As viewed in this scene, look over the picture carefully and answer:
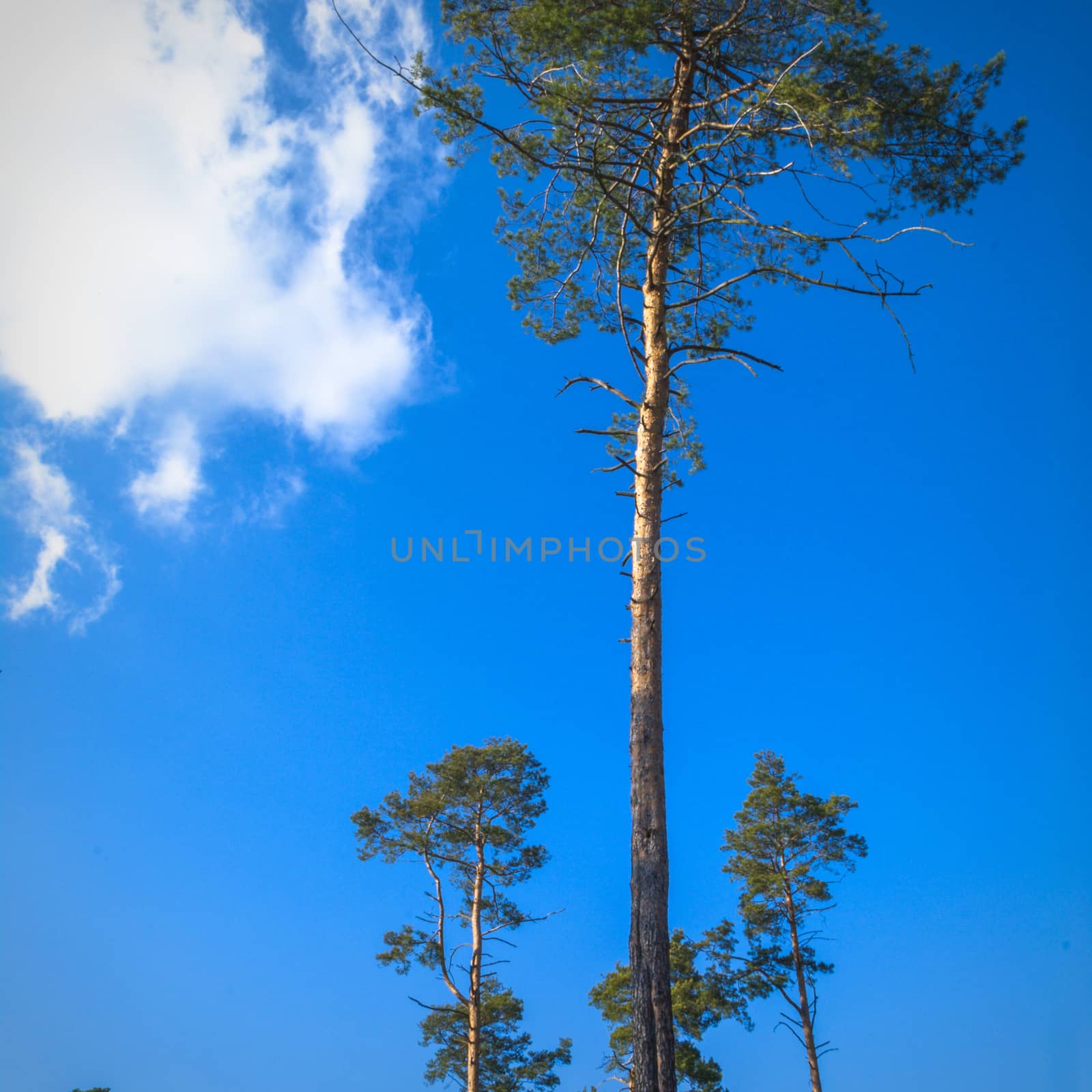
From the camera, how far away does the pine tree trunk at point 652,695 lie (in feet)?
17.9

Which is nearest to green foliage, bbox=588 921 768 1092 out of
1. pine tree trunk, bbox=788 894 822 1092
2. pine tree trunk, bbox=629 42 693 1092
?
pine tree trunk, bbox=788 894 822 1092

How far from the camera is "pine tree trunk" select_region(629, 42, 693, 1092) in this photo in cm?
546

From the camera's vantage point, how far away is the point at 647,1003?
5504mm


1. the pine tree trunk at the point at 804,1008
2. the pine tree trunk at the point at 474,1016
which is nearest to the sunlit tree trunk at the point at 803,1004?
the pine tree trunk at the point at 804,1008

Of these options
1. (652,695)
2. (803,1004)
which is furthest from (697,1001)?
(652,695)

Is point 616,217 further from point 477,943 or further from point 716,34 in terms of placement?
point 477,943

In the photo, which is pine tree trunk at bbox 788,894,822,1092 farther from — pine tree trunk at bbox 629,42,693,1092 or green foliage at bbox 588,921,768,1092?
pine tree trunk at bbox 629,42,693,1092

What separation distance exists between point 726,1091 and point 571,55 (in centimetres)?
1706

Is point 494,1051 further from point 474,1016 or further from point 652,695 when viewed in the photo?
point 652,695

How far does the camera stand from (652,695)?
655 centimetres

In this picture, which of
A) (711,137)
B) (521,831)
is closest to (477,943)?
(521,831)

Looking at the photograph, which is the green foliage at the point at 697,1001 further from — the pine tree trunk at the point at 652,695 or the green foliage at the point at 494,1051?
the pine tree trunk at the point at 652,695

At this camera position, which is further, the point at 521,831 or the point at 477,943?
the point at 521,831

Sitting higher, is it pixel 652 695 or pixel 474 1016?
pixel 652 695
